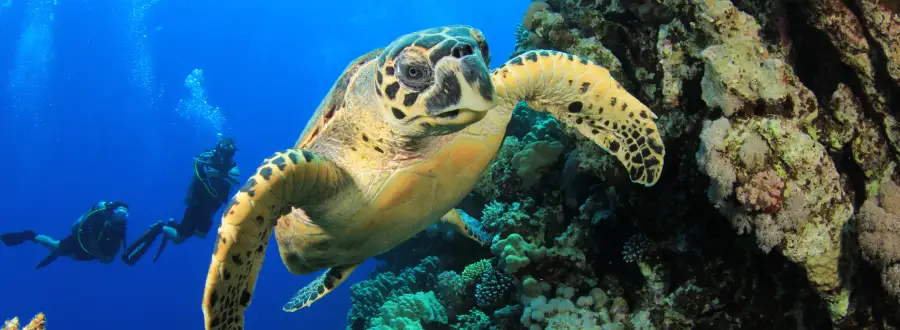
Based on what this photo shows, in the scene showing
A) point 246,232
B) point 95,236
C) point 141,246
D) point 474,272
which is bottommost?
point 246,232

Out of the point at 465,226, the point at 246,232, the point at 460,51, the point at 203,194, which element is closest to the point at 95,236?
the point at 203,194

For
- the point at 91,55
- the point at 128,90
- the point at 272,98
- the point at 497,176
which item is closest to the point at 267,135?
the point at 272,98

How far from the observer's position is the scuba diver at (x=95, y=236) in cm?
862

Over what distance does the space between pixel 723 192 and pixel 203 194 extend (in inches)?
330

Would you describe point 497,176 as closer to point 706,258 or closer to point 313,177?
point 706,258

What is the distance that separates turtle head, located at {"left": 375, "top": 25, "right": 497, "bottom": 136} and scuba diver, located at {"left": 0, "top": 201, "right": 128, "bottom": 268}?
919 centimetres

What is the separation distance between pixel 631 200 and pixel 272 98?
8019 centimetres

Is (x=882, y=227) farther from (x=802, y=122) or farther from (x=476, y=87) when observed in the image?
(x=476, y=87)

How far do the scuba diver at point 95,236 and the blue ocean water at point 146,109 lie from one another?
1895 cm

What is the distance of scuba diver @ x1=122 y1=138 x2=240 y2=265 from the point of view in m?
7.95

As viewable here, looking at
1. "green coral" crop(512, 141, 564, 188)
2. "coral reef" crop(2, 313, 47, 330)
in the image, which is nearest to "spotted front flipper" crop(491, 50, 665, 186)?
"green coral" crop(512, 141, 564, 188)

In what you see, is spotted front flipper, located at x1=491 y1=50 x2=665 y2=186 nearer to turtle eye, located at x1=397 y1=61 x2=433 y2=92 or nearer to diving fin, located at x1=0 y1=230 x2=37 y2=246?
turtle eye, located at x1=397 y1=61 x2=433 y2=92

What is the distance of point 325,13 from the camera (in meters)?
69.8

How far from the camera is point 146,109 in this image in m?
62.8
